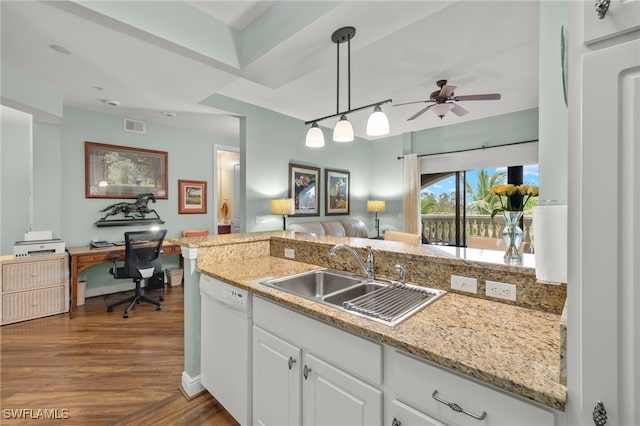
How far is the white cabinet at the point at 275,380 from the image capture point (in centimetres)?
125

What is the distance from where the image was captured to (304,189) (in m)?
4.84

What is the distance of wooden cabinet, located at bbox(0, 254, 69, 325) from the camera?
299cm

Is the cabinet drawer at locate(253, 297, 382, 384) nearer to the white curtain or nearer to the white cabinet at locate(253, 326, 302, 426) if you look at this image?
the white cabinet at locate(253, 326, 302, 426)

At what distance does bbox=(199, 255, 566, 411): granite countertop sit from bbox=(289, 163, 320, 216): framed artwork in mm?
3333

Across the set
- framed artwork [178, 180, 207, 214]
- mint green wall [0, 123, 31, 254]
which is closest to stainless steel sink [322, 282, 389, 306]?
framed artwork [178, 180, 207, 214]

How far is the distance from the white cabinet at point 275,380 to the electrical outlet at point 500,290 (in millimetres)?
878

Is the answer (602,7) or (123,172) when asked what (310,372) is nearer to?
(602,7)

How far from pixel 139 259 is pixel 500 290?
3.66 m

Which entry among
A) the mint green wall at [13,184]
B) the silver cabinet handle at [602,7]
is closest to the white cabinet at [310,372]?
the silver cabinet handle at [602,7]

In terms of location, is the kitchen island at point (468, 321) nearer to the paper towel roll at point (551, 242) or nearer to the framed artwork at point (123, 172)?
the paper towel roll at point (551, 242)

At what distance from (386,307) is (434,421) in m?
0.41

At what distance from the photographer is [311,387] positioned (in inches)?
46.8

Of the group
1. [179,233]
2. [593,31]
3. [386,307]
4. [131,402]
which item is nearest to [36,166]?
[179,233]

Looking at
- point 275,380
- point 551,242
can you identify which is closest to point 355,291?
point 275,380
